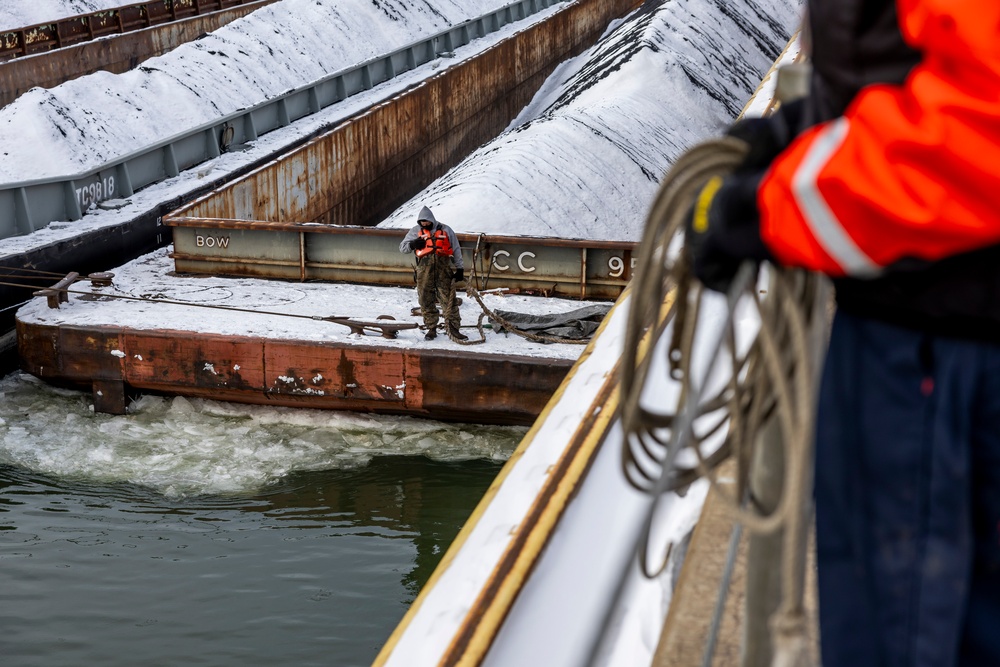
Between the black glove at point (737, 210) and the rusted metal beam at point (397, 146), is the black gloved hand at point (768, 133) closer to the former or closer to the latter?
the black glove at point (737, 210)

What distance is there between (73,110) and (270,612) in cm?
1012

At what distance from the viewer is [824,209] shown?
988 millimetres

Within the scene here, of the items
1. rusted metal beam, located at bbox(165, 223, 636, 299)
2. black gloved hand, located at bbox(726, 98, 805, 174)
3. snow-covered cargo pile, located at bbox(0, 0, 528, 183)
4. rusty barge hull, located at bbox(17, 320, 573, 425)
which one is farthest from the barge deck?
black gloved hand, located at bbox(726, 98, 805, 174)

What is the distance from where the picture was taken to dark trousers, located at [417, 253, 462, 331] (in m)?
8.16

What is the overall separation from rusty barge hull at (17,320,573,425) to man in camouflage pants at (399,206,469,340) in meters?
0.33

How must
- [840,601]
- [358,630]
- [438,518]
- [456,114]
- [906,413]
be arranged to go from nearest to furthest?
[906,413]
[840,601]
[358,630]
[438,518]
[456,114]

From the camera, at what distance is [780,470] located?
51.8 inches

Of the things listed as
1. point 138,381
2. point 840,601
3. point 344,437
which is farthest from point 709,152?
point 138,381

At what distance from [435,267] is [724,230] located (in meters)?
7.12

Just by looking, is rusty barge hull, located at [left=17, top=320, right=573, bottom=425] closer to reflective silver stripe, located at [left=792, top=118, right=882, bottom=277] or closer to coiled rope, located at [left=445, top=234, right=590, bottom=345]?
coiled rope, located at [left=445, top=234, right=590, bottom=345]

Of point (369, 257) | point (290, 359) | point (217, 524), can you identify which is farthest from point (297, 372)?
point (369, 257)

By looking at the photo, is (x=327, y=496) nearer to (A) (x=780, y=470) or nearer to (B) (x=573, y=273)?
(B) (x=573, y=273)

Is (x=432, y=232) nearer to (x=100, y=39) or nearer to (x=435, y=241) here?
(x=435, y=241)

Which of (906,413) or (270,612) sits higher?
(906,413)
